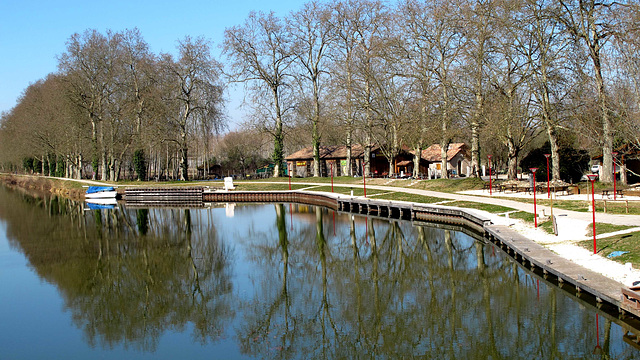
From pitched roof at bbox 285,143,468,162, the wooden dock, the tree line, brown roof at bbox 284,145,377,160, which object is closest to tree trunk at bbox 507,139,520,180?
the tree line

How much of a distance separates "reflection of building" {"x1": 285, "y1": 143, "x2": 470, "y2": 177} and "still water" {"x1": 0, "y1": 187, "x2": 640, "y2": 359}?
2845 cm

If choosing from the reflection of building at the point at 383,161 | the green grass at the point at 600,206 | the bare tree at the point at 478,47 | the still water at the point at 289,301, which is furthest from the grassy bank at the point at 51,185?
the green grass at the point at 600,206

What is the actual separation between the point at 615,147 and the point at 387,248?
61.0 feet

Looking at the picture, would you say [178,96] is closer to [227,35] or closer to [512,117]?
[227,35]

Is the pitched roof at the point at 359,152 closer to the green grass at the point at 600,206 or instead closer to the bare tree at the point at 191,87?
the bare tree at the point at 191,87

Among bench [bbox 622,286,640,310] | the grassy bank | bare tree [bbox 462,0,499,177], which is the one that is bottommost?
bench [bbox 622,286,640,310]

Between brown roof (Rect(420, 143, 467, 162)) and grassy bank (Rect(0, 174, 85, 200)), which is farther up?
brown roof (Rect(420, 143, 467, 162))

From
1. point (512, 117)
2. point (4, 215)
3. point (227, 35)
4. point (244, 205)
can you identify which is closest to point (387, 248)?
point (512, 117)

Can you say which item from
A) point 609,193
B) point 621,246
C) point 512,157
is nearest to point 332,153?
point 512,157

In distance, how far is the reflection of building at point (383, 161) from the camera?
56.5 metres

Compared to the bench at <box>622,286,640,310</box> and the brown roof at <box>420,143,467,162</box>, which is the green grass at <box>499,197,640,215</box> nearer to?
the bench at <box>622,286,640,310</box>

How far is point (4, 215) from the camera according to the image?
40219 mm

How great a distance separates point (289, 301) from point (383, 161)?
43034 millimetres

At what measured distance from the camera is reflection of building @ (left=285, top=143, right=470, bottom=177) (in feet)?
185
